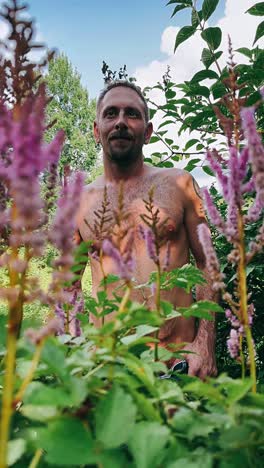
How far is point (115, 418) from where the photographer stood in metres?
0.50

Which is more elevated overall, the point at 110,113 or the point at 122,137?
the point at 110,113

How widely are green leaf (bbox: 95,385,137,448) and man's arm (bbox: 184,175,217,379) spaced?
1.98ft

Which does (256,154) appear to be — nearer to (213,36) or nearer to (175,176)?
(213,36)

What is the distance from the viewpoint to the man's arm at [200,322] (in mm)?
1911

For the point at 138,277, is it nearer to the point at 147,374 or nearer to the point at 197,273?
the point at 197,273

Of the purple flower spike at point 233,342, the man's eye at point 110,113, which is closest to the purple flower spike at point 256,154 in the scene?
the purple flower spike at point 233,342

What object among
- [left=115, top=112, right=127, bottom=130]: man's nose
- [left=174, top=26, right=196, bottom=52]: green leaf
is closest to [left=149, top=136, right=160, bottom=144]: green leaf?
[left=115, top=112, right=127, bottom=130]: man's nose

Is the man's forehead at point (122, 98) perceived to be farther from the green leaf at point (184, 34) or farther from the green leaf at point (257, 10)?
the green leaf at point (257, 10)

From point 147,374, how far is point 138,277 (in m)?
2.13

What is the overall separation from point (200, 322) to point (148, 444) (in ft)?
6.30

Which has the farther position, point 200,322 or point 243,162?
point 200,322

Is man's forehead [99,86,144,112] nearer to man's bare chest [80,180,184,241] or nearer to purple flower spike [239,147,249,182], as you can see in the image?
man's bare chest [80,180,184,241]

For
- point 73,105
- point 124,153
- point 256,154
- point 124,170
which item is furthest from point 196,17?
point 73,105

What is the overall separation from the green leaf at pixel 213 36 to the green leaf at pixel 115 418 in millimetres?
2452
